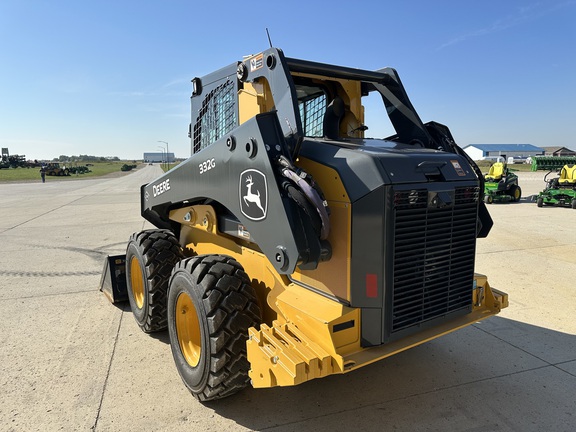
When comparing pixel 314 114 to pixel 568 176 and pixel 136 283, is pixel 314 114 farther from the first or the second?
pixel 568 176

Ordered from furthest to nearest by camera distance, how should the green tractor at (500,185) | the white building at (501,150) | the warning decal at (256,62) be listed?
the white building at (501,150) → the green tractor at (500,185) → the warning decal at (256,62)

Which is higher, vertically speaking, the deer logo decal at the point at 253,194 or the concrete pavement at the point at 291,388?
the deer logo decal at the point at 253,194

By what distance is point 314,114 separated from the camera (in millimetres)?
3783

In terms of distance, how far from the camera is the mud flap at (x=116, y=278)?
4.98 meters

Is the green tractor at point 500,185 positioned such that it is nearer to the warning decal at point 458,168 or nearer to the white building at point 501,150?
the warning decal at point 458,168

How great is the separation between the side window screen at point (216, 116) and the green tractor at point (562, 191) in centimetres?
1512

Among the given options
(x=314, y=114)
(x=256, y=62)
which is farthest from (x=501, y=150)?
(x=256, y=62)

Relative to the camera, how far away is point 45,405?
3000 mm

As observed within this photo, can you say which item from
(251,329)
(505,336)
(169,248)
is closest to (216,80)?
(169,248)

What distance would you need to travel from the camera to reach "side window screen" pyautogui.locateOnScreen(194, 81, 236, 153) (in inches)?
137

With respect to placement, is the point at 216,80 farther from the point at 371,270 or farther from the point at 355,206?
the point at 371,270

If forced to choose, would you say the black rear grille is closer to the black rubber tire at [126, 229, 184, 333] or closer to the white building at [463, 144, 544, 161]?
the black rubber tire at [126, 229, 184, 333]

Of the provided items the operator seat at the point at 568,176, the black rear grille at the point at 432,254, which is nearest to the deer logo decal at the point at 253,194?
the black rear grille at the point at 432,254

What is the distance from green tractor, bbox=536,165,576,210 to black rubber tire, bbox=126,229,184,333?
602 inches
